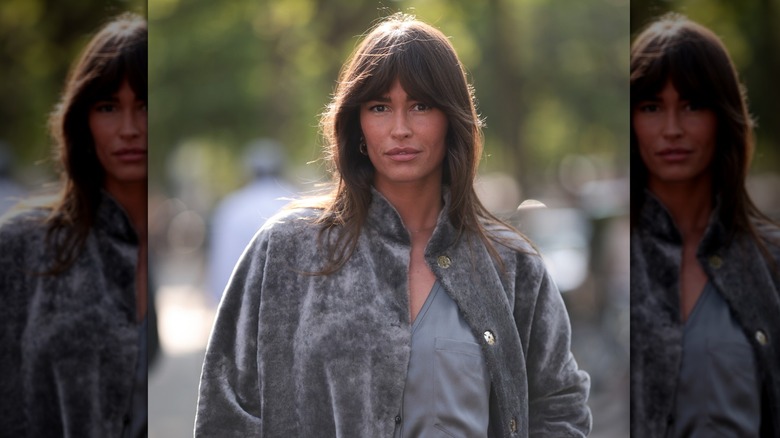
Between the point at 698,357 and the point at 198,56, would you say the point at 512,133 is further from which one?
the point at 198,56

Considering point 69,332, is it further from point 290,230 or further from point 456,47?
point 456,47

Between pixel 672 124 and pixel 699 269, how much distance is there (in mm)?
435

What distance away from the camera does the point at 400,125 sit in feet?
8.80

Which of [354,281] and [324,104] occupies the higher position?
[324,104]

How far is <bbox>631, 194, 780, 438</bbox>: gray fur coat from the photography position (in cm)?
303

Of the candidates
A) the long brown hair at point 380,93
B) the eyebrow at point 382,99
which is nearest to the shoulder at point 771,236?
the long brown hair at point 380,93

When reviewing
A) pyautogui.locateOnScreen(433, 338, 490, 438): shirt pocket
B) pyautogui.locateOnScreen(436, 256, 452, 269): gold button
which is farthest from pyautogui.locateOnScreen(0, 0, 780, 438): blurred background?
pyautogui.locateOnScreen(433, 338, 490, 438): shirt pocket

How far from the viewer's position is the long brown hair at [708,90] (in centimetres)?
299

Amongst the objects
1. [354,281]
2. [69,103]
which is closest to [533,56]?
[354,281]

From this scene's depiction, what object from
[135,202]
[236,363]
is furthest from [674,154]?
[135,202]

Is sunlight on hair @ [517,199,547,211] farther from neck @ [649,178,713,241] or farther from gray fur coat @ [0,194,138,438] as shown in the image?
gray fur coat @ [0,194,138,438]

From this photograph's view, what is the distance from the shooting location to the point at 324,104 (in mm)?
2809

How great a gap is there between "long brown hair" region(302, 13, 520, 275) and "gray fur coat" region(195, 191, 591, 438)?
0.04m

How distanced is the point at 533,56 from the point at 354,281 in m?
1.05
